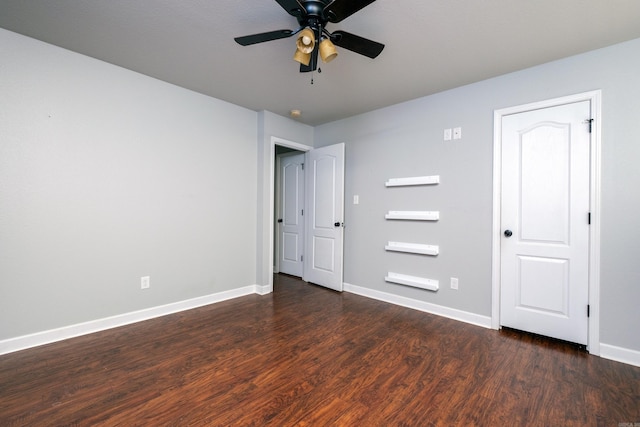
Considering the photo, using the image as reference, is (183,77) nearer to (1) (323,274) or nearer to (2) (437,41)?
(2) (437,41)

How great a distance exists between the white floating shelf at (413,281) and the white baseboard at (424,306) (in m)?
0.19

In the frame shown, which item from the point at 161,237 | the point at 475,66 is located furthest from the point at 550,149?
the point at 161,237

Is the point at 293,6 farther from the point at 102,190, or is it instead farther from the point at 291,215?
the point at 291,215

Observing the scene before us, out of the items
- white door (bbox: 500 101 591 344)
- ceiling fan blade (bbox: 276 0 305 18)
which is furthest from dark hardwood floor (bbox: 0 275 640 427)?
ceiling fan blade (bbox: 276 0 305 18)

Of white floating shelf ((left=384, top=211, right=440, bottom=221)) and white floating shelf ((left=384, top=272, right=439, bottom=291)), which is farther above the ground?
white floating shelf ((left=384, top=211, right=440, bottom=221))

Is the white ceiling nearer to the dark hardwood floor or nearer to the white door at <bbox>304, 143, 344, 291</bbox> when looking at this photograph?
the white door at <bbox>304, 143, 344, 291</bbox>

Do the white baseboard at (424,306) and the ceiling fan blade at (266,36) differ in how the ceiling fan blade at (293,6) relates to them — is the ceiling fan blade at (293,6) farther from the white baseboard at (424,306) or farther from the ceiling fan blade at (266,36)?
the white baseboard at (424,306)

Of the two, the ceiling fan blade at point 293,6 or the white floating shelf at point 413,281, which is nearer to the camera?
Result: the ceiling fan blade at point 293,6

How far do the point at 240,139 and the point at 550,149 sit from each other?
3.40 meters

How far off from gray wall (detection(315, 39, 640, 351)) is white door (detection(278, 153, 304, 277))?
804mm

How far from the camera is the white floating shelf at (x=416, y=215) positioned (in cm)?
309

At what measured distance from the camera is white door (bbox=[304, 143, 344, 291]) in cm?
391

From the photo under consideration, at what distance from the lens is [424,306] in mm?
3168

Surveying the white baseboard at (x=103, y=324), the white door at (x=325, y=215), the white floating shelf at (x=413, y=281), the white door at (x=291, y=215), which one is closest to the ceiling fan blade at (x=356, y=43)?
the white door at (x=325, y=215)
